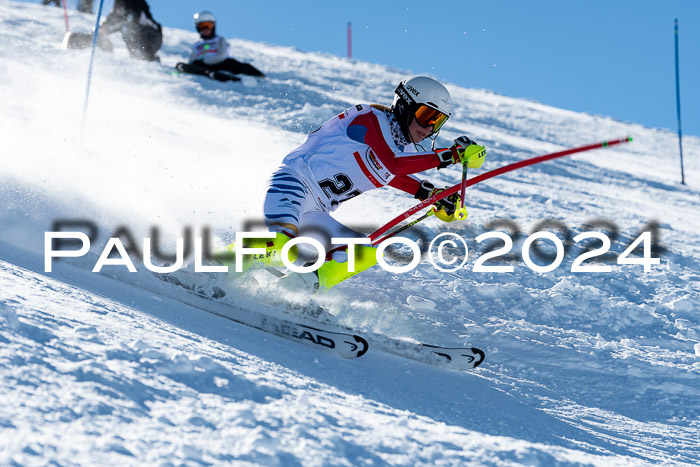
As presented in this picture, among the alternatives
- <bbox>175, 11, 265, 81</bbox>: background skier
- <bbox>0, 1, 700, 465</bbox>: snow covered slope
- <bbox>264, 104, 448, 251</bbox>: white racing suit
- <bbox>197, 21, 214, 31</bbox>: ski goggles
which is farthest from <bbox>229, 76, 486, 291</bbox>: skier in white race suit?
<bbox>197, 21, 214, 31</bbox>: ski goggles

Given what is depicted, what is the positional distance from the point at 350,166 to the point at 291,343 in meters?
1.23

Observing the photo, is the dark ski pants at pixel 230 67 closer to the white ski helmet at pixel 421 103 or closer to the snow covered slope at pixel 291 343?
the snow covered slope at pixel 291 343

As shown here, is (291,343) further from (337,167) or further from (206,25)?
(206,25)

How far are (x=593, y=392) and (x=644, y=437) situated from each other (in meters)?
0.59

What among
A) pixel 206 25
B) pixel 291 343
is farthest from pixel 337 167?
pixel 206 25

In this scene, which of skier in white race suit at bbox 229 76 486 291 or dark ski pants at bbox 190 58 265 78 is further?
dark ski pants at bbox 190 58 265 78

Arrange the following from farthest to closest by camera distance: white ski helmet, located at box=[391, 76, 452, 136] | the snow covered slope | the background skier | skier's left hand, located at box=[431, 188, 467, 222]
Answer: the background skier, skier's left hand, located at box=[431, 188, 467, 222], white ski helmet, located at box=[391, 76, 452, 136], the snow covered slope

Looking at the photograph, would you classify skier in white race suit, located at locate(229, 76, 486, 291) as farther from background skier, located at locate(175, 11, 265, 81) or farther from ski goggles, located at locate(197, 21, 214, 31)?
ski goggles, located at locate(197, 21, 214, 31)

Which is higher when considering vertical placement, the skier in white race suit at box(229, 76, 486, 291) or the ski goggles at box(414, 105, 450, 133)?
the ski goggles at box(414, 105, 450, 133)

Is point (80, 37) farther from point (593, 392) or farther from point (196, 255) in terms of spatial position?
point (593, 392)

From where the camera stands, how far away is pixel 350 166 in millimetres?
4398

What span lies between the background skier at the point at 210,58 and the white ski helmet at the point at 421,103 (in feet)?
30.3

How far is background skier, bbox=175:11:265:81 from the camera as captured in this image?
13.1m

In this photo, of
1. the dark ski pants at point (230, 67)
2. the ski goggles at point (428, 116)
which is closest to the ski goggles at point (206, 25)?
the dark ski pants at point (230, 67)
